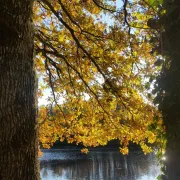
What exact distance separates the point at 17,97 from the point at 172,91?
1345mm

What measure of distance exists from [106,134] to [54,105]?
5.12 feet

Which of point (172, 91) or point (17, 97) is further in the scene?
point (172, 91)

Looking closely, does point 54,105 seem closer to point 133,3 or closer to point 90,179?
point 133,3

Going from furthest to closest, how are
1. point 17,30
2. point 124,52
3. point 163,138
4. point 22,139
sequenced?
1. point 124,52
2. point 163,138
3. point 17,30
4. point 22,139

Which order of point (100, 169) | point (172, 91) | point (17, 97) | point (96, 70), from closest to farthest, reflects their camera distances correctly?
point (17, 97) < point (172, 91) < point (96, 70) < point (100, 169)

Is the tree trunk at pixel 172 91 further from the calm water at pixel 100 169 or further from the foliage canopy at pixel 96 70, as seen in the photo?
the calm water at pixel 100 169

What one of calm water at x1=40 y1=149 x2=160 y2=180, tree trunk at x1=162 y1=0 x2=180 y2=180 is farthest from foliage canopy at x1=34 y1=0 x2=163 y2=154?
calm water at x1=40 y1=149 x2=160 y2=180

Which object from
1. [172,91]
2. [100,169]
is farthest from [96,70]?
[100,169]

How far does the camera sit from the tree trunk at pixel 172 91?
2334mm

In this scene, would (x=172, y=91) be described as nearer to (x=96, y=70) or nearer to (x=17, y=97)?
(x=17, y=97)

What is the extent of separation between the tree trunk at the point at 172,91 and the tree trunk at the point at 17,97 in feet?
3.80

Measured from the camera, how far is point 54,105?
6.82 meters

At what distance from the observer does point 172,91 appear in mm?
2400

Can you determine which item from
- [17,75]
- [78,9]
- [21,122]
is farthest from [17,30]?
[78,9]
